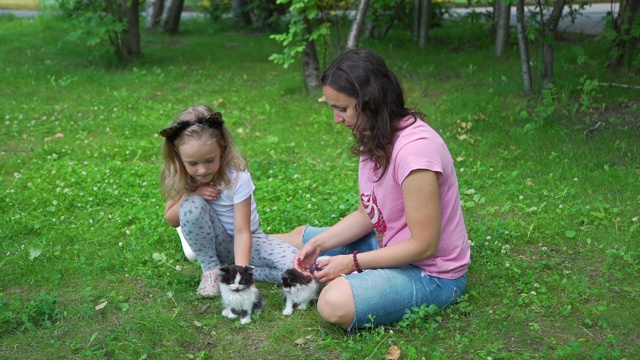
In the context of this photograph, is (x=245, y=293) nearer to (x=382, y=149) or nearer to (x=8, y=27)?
(x=382, y=149)

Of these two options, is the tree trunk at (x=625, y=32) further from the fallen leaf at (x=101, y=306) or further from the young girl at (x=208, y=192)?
the fallen leaf at (x=101, y=306)

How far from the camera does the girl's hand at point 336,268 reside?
3.74 meters

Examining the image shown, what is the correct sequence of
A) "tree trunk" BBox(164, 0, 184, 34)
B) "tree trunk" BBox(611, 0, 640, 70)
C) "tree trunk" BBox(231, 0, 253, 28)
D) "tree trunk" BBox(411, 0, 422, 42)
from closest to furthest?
"tree trunk" BBox(611, 0, 640, 70), "tree trunk" BBox(411, 0, 422, 42), "tree trunk" BBox(164, 0, 184, 34), "tree trunk" BBox(231, 0, 253, 28)

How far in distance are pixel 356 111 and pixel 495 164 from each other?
10.1 feet

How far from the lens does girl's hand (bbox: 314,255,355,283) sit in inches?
147

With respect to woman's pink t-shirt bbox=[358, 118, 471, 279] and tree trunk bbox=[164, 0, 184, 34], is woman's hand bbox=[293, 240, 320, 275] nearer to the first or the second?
woman's pink t-shirt bbox=[358, 118, 471, 279]

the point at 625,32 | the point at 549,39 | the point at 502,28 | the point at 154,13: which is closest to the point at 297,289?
the point at 549,39

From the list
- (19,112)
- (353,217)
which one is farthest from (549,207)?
(19,112)

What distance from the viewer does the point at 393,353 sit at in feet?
11.4

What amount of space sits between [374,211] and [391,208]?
0.15 m

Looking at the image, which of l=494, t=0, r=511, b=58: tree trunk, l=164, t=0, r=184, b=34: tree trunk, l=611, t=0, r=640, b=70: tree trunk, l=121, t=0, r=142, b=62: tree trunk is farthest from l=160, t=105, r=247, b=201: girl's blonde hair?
l=164, t=0, r=184, b=34: tree trunk

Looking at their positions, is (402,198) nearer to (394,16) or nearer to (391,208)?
(391,208)

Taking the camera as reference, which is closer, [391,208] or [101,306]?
[391,208]

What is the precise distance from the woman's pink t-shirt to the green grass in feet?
1.01
